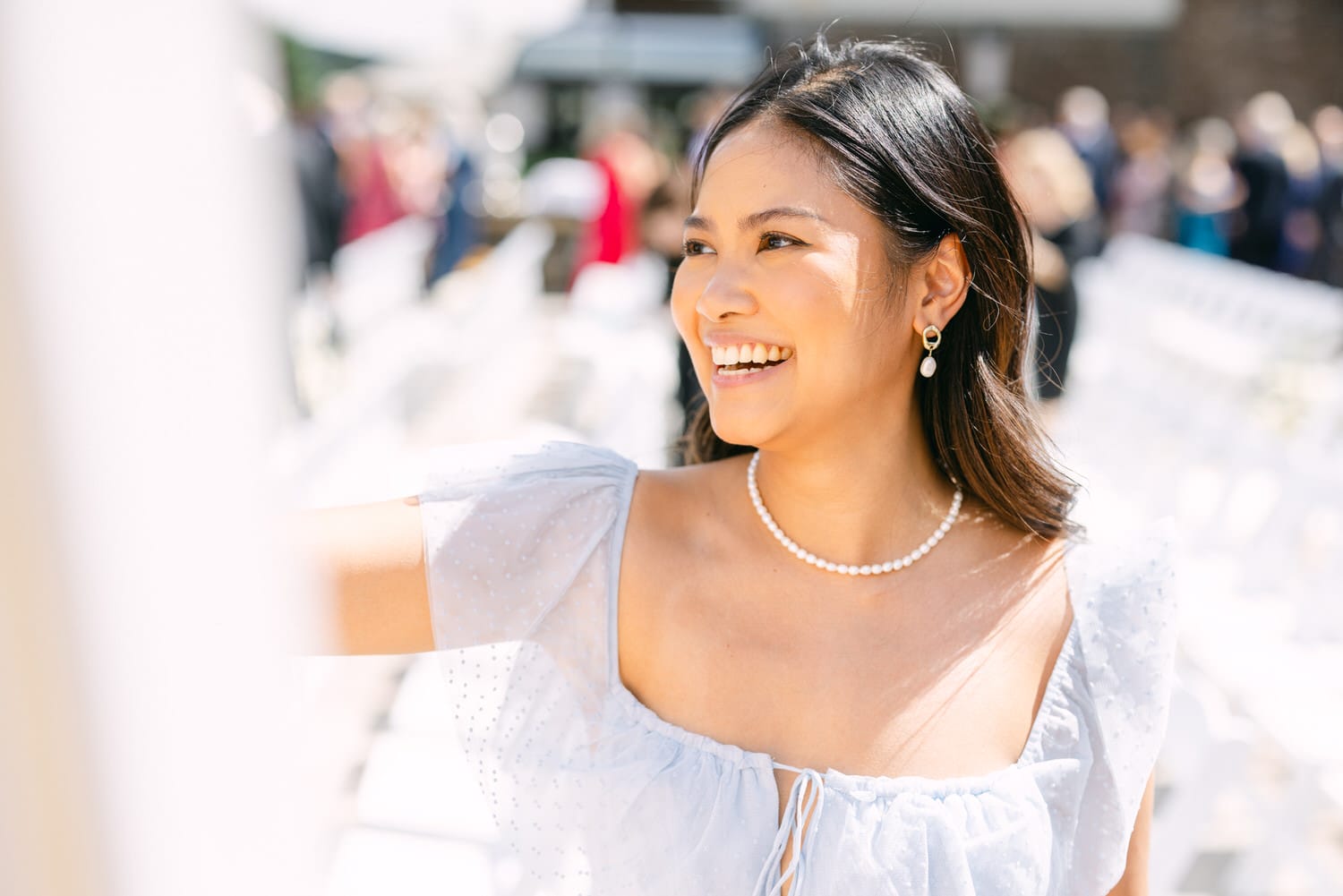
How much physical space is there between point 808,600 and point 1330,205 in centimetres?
1190

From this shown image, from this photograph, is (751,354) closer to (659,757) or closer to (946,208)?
(946,208)

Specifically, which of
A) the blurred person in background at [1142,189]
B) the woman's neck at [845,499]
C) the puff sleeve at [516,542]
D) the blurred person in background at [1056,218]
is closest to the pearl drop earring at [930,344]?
the woman's neck at [845,499]

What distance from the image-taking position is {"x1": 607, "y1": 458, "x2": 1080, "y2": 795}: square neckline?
1615 mm

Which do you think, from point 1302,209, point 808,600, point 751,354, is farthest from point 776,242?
point 1302,209

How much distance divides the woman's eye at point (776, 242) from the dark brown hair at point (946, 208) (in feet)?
0.34

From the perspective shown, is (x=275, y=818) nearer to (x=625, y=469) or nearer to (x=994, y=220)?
(x=625, y=469)

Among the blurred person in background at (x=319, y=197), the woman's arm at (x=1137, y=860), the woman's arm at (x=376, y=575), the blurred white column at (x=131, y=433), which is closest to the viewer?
the blurred white column at (x=131, y=433)

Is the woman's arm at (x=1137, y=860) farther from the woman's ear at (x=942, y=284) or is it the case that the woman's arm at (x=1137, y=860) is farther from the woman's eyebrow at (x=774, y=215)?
the woman's eyebrow at (x=774, y=215)

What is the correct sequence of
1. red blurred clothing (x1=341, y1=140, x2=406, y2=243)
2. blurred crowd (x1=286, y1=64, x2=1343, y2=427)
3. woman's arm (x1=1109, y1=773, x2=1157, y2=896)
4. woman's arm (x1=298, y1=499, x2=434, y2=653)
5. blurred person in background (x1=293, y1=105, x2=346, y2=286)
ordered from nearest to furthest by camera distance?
woman's arm (x1=298, y1=499, x2=434, y2=653)
woman's arm (x1=1109, y1=773, x2=1157, y2=896)
blurred crowd (x1=286, y1=64, x2=1343, y2=427)
blurred person in background (x1=293, y1=105, x2=346, y2=286)
red blurred clothing (x1=341, y1=140, x2=406, y2=243)

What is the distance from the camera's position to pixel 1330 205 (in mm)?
11641

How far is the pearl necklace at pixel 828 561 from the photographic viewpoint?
5.89 ft

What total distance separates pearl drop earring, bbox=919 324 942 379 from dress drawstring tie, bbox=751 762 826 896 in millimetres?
633

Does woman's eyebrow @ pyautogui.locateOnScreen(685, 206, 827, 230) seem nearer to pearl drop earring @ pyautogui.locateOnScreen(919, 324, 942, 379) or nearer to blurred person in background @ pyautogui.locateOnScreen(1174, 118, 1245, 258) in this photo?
pearl drop earring @ pyautogui.locateOnScreen(919, 324, 942, 379)

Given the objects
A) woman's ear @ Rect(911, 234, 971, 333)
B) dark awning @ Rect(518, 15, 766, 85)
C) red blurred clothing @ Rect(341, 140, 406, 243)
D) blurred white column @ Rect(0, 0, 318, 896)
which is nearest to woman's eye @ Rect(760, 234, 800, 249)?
woman's ear @ Rect(911, 234, 971, 333)
